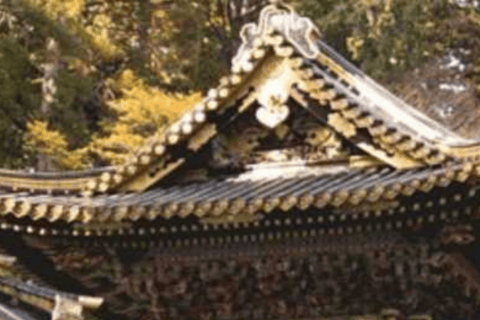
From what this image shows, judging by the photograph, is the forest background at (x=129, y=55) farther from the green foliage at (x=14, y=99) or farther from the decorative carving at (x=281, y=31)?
the decorative carving at (x=281, y=31)

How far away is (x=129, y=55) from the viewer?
26094 mm

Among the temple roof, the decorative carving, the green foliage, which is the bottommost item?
the temple roof

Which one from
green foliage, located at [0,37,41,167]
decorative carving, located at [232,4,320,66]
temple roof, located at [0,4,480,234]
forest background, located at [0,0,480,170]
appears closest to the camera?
temple roof, located at [0,4,480,234]

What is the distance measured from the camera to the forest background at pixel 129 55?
22.5 metres

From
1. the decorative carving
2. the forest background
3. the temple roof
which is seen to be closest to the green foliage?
the forest background

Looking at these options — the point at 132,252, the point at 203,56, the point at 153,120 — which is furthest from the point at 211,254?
the point at 203,56

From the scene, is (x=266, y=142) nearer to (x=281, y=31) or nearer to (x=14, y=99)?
(x=281, y=31)

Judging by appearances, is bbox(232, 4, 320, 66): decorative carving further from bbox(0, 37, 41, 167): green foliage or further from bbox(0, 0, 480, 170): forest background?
bbox(0, 37, 41, 167): green foliage

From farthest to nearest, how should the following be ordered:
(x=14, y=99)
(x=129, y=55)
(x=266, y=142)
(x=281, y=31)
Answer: (x=129, y=55)
(x=14, y=99)
(x=266, y=142)
(x=281, y=31)

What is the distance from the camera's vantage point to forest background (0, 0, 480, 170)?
73.7ft

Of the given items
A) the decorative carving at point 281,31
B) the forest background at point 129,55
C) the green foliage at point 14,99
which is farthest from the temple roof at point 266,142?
the green foliage at point 14,99

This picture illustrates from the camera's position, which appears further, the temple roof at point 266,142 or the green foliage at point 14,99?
the green foliage at point 14,99

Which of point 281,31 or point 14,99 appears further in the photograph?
point 14,99

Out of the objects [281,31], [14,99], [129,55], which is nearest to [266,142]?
[281,31]
